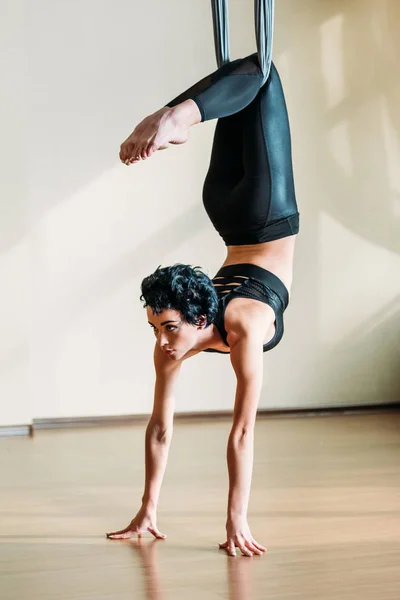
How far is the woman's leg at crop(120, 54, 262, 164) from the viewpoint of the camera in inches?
96.2

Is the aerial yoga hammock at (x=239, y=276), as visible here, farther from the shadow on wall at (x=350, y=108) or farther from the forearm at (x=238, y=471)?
the shadow on wall at (x=350, y=108)

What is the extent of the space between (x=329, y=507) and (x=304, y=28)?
341 cm

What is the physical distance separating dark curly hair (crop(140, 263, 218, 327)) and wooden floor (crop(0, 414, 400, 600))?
0.77m

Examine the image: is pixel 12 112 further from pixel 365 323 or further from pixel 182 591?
pixel 182 591

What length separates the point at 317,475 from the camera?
4203 millimetres

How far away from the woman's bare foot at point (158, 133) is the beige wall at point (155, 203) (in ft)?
10.1

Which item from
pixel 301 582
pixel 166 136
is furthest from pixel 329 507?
pixel 166 136

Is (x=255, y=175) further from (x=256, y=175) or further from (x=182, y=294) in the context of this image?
(x=182, y=294)

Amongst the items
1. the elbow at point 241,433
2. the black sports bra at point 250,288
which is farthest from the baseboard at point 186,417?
the elbow at point 241,433

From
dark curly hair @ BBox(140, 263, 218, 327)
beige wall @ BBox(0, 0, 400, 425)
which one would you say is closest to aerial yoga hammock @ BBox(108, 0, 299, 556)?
dark curly hair @ BBox(140, 263, 218, 327)

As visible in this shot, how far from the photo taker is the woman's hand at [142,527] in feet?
10.5

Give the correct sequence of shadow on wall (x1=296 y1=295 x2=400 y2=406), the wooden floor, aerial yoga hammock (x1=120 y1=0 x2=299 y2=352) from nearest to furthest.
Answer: the wooden floor, aerial yoga hammock (x1=120 y1=0 x2=299 y2=352), shadow on wall (x1=296 y1=295 x2=400 y2=406)

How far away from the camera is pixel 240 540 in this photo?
9.68 ft

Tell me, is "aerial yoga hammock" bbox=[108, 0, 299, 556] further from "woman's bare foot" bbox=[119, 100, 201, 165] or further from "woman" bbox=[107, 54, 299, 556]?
"woman's bare foot" bbox=[119, 100, 201, 165]
